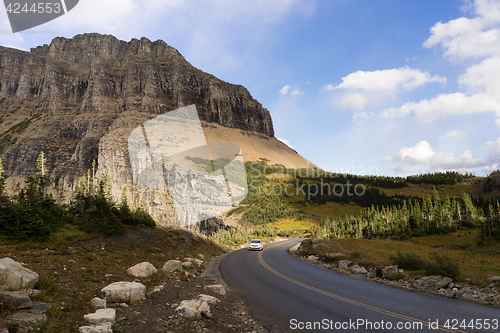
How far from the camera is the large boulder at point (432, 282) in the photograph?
528 inches

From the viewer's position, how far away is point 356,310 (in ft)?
32.5

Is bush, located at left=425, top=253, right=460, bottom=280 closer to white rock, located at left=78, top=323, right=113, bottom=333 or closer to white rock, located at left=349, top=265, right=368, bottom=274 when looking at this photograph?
white rock, located at left=349, top=265, right=368, bottom=274

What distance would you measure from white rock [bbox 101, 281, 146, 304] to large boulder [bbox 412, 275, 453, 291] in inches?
617

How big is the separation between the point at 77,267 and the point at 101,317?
8359mm

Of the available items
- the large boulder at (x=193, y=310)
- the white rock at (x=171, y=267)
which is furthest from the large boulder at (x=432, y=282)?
the white rock at (x=171, y=267)

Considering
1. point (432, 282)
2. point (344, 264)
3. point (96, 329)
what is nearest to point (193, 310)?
point (96, 329)

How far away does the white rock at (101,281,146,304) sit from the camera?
30.4ft

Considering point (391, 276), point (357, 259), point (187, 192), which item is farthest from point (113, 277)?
point (187, 192)

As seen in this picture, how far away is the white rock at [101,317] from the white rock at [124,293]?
76.5 inches

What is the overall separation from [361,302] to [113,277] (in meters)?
13.2

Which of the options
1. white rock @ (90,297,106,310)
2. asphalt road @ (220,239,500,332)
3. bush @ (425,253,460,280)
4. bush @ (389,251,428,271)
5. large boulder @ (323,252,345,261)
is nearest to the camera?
white rock @ (90,297,106,310)

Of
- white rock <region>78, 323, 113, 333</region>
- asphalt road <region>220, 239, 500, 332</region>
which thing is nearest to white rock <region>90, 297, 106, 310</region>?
white rock <region>78, 323, 113, 333</region>

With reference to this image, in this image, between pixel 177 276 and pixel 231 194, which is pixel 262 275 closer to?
pixel 177 276

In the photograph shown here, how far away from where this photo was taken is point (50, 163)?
167m
